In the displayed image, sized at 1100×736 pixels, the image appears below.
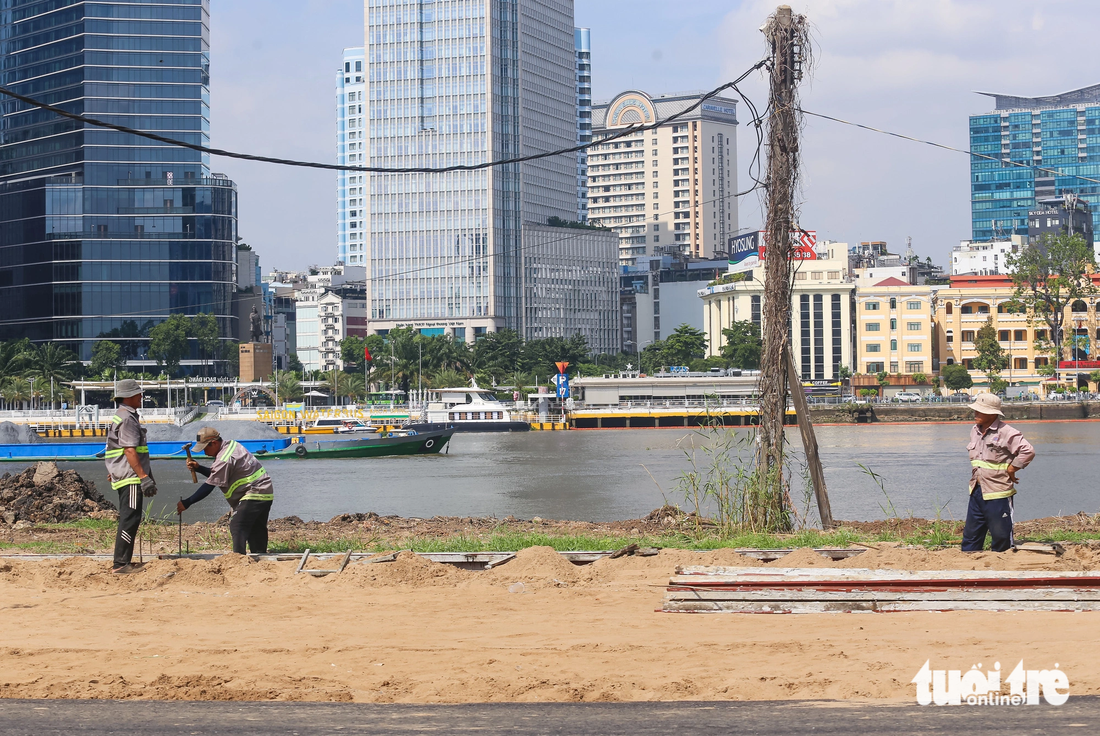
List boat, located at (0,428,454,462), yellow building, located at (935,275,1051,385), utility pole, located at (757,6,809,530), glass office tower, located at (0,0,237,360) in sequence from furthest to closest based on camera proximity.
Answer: glass office tower, located at (0,0,237,360), yellow building, located at (935,275,1051,385), boat, located at (0,428,454,462), utility pole, located at (757,6,809,530)

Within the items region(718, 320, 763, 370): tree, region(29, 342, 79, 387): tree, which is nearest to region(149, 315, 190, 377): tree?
region(29, 342, 79, 387): tree

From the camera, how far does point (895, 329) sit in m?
127

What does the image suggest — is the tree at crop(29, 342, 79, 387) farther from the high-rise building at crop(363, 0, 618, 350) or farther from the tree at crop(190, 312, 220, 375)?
the high-rise building at crop(363, 0, 618, 350)

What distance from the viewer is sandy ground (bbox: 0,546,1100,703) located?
7.34 m

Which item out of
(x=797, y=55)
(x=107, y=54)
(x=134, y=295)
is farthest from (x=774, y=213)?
(x=107, y=54)

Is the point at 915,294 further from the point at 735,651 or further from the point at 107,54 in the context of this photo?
the point at 735,651

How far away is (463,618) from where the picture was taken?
967 centimetres

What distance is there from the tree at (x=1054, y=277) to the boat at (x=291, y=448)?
236 feet

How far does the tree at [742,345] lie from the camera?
419 feet

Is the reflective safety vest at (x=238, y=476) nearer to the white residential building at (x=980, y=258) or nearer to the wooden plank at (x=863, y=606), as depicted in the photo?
the wooden plank at (x=863, y=606)

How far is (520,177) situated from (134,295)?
5276cm

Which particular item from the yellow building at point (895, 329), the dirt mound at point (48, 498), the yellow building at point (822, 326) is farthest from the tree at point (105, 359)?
the dirt mound at point (48, 498)

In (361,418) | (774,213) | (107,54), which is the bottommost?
→ (361,418)

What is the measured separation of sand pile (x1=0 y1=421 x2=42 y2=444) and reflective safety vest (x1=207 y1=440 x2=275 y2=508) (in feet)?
191
